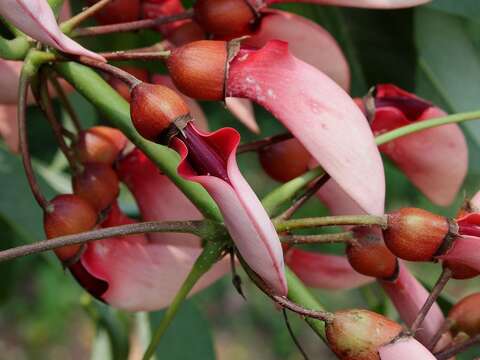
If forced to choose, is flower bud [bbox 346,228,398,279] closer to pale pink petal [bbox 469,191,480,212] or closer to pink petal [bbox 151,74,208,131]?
pale pink petal [bbox 469,191,480,212]

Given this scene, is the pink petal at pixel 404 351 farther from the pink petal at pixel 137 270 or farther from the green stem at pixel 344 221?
the pink petal at pixel 137 270

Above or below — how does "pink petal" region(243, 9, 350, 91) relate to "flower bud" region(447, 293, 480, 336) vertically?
above

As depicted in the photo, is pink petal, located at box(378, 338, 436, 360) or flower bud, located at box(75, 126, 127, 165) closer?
pink petal, located at box(378, 338, 436, 360)

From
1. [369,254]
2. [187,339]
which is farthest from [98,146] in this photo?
[187,339]

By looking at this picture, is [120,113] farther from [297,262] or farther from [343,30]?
[343,30]

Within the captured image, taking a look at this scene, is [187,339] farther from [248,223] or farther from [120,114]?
[248,223]

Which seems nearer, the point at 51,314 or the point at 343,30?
the point at 343,30

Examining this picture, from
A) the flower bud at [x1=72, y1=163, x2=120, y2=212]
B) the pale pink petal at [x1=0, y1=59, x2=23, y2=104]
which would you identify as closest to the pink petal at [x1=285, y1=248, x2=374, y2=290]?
the flower bud at [x1=72, y1=163, x2=120, y2=212]

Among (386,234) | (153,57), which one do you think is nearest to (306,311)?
(386,234)
